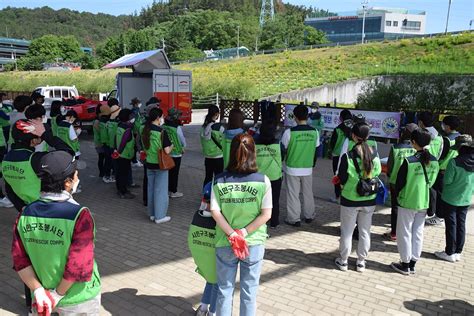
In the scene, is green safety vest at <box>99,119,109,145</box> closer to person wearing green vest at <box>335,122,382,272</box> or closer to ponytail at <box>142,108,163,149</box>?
ponytail at <box>142,108,163,149</box>

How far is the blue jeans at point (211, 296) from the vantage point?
3.61 m

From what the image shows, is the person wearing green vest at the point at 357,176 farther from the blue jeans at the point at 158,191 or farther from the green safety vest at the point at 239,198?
the blue jeans at the point at 158,191

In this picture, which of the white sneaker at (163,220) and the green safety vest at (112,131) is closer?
the white sneaker at (163,220)

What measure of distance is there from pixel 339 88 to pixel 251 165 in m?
33.1

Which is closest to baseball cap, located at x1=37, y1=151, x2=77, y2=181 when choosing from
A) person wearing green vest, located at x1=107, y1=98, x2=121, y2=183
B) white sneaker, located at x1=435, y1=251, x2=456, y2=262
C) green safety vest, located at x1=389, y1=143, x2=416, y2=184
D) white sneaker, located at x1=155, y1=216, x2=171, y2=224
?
green safety vest, located at x1=389, y1=143, x2=416, y2=184

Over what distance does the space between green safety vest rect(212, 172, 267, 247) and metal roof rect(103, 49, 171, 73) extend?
636 inches

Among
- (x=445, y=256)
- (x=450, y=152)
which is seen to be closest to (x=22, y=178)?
(x=445, y=256)

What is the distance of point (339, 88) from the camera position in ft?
113

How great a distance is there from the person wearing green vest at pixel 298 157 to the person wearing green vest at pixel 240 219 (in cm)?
314

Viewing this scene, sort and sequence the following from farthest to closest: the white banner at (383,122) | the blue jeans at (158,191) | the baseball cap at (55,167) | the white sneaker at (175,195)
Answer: the white banner at (383,122) < the white sneaker at (175,195) < the blue jeans at (158,191) < the baseball cap at (55,167)

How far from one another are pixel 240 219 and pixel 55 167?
1.42 meters

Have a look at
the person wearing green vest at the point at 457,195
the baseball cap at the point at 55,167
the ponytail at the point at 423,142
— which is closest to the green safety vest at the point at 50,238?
the baseball cap at the point at 55,167

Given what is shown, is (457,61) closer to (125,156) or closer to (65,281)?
(125,156)

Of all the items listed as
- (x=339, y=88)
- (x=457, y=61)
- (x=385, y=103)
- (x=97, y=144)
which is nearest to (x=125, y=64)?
(x=97, y=144)
